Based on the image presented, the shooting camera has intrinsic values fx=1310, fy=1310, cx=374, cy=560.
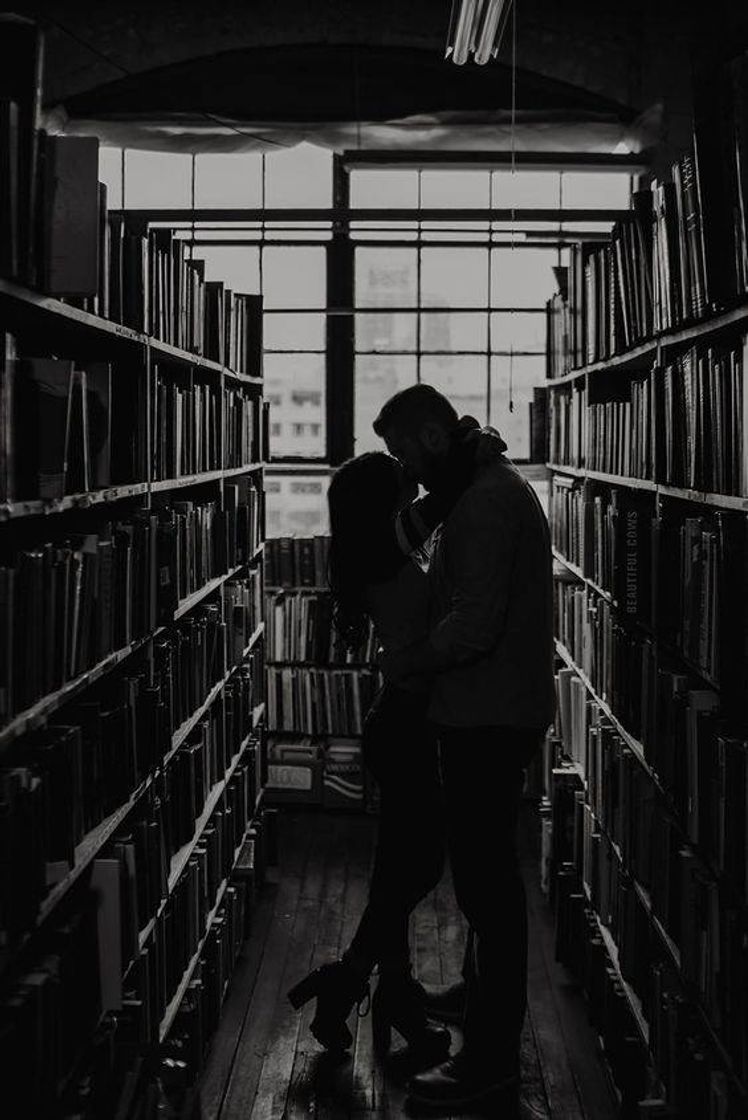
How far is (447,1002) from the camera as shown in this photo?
13.2ft

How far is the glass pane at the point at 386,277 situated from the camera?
277 inches

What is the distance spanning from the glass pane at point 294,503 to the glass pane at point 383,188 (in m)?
1.50

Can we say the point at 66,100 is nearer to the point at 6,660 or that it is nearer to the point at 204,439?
the point at 204,439

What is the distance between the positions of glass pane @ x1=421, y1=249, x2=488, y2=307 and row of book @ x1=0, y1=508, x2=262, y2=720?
11.3 feet

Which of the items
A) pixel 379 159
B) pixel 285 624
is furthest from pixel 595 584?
pixel 285 624

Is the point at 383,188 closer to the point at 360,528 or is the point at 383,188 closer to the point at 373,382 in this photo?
the point at 373,382

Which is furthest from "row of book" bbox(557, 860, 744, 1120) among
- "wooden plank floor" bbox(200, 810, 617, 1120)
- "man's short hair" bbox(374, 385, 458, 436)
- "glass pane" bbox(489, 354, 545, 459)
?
"glass pane" bbox(489, 354, 545, 459)

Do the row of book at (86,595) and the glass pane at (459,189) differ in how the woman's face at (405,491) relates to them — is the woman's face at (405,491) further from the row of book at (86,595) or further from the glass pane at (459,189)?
the glass pane at (459,189)

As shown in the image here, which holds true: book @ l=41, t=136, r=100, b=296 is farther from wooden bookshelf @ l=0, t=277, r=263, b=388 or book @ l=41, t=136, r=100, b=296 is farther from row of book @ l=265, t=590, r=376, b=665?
row of book @ l=265, t=590, r=376, b=665

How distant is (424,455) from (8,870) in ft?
5.25

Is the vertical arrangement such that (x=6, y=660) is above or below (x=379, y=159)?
below

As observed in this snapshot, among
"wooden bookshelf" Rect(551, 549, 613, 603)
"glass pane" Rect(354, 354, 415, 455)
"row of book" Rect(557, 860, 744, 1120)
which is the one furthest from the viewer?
"glass pane" Rect(354, 354, 415, 455)

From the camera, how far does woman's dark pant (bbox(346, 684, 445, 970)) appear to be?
345 cm

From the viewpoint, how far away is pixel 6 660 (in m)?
1.95
